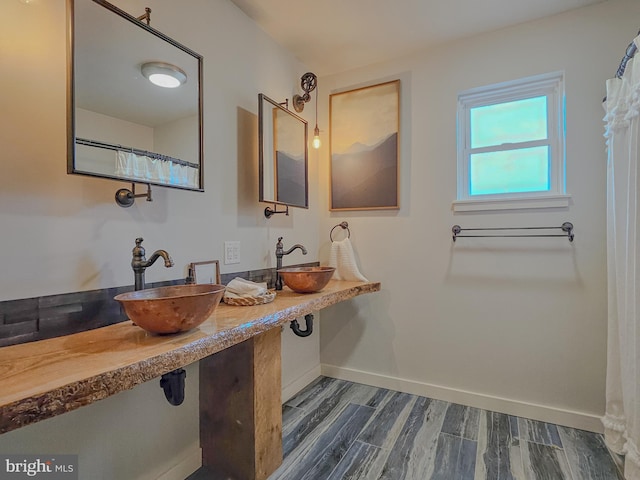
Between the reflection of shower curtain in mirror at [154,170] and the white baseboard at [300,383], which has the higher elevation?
the reflection of shower curtain in mirror at [154,170]

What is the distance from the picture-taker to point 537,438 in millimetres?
1865

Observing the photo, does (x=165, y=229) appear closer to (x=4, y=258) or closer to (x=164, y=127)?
(x=164, y=127)

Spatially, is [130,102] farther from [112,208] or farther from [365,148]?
[365,148]

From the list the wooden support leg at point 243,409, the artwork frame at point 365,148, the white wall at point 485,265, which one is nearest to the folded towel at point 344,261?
the white wall at point 485,265

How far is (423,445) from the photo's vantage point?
181 centimetres

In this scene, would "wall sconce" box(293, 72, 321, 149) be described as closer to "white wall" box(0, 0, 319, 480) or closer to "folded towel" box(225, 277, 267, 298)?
"white wall" box(0, 0, 319, 480)

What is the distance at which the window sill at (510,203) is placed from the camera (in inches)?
77.7

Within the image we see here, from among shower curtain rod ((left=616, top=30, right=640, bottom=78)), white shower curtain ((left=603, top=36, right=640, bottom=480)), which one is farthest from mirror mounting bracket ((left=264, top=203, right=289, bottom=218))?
shower curtain rod ((left=616, top=30, right=640, bottom=78))

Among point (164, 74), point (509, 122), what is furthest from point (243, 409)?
point (509, 122)

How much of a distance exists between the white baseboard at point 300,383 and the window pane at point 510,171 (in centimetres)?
182

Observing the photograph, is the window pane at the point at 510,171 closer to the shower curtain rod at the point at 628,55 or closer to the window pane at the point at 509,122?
the window pane at the point at 509,122

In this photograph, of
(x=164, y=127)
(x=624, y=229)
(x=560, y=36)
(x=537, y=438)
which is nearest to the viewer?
(x=164, y=127)

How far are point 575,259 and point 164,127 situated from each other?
7.71 ft

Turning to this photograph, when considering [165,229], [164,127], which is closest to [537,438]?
[165,229]
